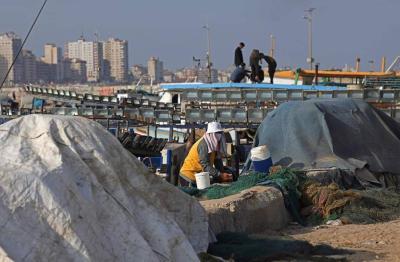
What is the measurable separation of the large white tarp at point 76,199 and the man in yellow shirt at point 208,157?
5.04 metres

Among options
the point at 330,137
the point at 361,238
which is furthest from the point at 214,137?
the point at 361,238

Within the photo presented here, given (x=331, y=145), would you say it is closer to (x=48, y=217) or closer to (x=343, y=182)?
(x=343, y=182)

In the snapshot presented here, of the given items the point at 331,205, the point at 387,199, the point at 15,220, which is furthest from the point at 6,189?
the point at 387,199

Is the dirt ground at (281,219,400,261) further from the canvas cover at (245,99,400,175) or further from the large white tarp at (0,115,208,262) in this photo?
the canvas cover at (245,99,400,175)

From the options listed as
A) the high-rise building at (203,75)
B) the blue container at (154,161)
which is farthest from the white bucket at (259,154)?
the high-rise building at (203,75)

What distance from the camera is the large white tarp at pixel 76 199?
5.07m

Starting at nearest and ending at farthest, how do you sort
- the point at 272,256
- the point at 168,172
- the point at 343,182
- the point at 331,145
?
the point at 272,256, the point at 343,182, the point at 331,145, the point at 168,172

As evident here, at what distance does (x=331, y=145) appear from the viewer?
1377 centimetres

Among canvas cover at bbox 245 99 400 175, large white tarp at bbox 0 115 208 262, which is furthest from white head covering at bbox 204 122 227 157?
large white tarp at bbox 0 115 208 262

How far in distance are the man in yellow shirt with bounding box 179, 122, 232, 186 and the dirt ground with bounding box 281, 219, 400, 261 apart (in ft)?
5.84

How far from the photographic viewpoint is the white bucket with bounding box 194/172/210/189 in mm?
11391

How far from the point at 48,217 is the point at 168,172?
9.72m

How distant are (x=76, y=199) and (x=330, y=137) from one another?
29.7 ft

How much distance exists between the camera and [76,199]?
210 inches
